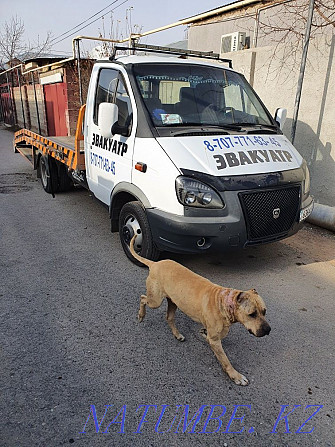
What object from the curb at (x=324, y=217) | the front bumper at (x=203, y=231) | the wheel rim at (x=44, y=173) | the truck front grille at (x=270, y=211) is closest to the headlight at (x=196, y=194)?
the front bumper at (x=203, y=231)

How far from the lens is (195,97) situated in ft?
14.3

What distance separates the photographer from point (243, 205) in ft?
11.6

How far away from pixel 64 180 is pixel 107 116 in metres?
3.63

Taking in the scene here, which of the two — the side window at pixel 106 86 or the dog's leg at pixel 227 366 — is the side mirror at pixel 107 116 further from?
the dog's leg at pixel 227 366

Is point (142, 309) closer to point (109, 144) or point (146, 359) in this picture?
point (146, 359)

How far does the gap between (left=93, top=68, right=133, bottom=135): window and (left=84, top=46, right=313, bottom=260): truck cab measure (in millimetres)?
13

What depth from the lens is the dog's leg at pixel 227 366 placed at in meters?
2.55

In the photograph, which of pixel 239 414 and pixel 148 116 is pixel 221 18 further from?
pixel 239 414

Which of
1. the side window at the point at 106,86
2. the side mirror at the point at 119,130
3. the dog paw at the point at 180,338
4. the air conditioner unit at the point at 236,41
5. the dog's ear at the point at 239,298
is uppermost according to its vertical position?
the air conditioner unit at the point at 236,41

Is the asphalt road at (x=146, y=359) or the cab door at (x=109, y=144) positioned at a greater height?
the cab door at (x=109, y=144)

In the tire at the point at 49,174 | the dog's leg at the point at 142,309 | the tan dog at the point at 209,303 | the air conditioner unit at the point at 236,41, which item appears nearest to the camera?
the tan dog at the point at 209,303

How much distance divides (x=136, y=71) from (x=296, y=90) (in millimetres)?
3393

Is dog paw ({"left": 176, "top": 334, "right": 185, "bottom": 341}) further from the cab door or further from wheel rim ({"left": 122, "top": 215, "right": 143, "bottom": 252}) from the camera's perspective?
the cab door

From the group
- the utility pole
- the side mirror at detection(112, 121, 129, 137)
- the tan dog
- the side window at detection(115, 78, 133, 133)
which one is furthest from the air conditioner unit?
the tan dog
